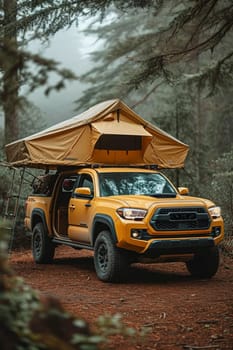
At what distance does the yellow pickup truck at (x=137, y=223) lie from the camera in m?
8.67

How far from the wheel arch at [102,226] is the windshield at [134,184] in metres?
0.61

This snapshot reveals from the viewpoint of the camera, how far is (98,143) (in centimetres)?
1126

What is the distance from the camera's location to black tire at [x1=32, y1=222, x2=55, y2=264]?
11.6m

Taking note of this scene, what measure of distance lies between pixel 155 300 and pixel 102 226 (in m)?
2.37

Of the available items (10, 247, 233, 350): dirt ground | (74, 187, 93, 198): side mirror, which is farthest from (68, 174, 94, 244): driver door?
(10, 247, 233, 350): dirt ground

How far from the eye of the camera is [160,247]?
8.59 metres

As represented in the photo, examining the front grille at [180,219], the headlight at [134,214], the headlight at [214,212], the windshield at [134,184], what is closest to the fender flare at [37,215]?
the windshield at [134,184]

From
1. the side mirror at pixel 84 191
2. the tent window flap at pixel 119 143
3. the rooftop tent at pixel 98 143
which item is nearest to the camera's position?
the side mirror at pixel 84 191

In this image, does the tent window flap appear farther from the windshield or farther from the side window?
the windshield

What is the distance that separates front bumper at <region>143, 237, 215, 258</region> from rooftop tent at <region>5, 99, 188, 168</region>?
298cm

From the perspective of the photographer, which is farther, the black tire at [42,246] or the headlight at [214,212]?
the black tire at [42,246]

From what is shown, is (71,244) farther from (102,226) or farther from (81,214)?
(102,226)

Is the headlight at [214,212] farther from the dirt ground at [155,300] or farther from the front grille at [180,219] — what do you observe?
the dirt ground at [155,300]

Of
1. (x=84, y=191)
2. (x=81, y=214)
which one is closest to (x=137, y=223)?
(x=84, y=191)
